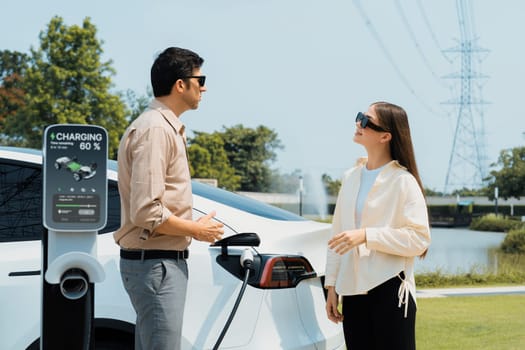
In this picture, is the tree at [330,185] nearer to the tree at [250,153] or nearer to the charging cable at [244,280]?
the tree at [250,153]

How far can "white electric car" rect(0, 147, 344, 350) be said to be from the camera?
10.9ft

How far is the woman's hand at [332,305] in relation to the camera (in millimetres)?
3523

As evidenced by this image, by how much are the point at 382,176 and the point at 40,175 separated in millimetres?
1641

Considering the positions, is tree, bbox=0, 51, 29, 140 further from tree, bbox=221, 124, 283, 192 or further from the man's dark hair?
the man's dark hair

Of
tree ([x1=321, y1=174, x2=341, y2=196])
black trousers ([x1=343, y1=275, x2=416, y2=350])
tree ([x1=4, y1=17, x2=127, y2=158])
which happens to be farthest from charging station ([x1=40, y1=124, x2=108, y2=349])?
tree ([x1=321, y1=174, x2=341, y2=196])

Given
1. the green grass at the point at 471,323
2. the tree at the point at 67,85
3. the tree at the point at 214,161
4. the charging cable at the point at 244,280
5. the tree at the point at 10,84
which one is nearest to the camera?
the charging cable at the point at 244,280

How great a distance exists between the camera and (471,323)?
8.49 m

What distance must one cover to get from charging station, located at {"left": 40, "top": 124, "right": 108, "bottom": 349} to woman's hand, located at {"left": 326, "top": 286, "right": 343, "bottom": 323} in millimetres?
1081

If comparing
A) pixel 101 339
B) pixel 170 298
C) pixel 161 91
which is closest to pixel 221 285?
pixel 170 298

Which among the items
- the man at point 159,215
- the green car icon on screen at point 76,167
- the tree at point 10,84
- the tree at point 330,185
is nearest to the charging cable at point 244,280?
the man at point 159,215

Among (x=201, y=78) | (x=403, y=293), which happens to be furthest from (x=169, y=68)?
(x=403, y=293)

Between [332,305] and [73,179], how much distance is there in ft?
4.40

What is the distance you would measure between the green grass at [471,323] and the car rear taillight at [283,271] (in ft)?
12.9

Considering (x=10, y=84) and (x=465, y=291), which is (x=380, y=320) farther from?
(x=10, y=84)
